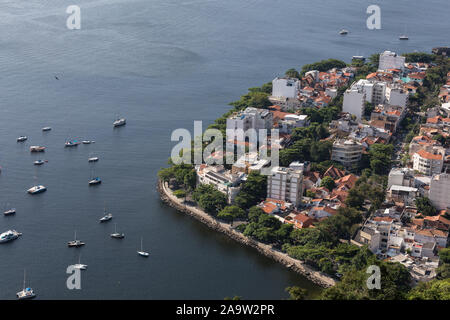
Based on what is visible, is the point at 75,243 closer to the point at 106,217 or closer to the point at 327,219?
the point at 106,217

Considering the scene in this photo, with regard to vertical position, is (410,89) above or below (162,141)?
above

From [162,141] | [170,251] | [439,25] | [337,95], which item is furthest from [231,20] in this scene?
[170,251]

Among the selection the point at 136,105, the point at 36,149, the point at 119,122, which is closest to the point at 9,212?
the point at 36,149

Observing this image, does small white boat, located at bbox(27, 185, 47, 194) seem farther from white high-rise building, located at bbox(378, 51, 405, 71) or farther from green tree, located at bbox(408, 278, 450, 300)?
white high-rise building, located at bbox(378, 51, 405, 71)

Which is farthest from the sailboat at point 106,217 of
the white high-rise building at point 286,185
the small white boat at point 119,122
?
the small white boat at point 119,122

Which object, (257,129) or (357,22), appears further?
(357,22)

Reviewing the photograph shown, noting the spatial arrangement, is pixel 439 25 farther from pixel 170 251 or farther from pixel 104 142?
pixel 170 251
